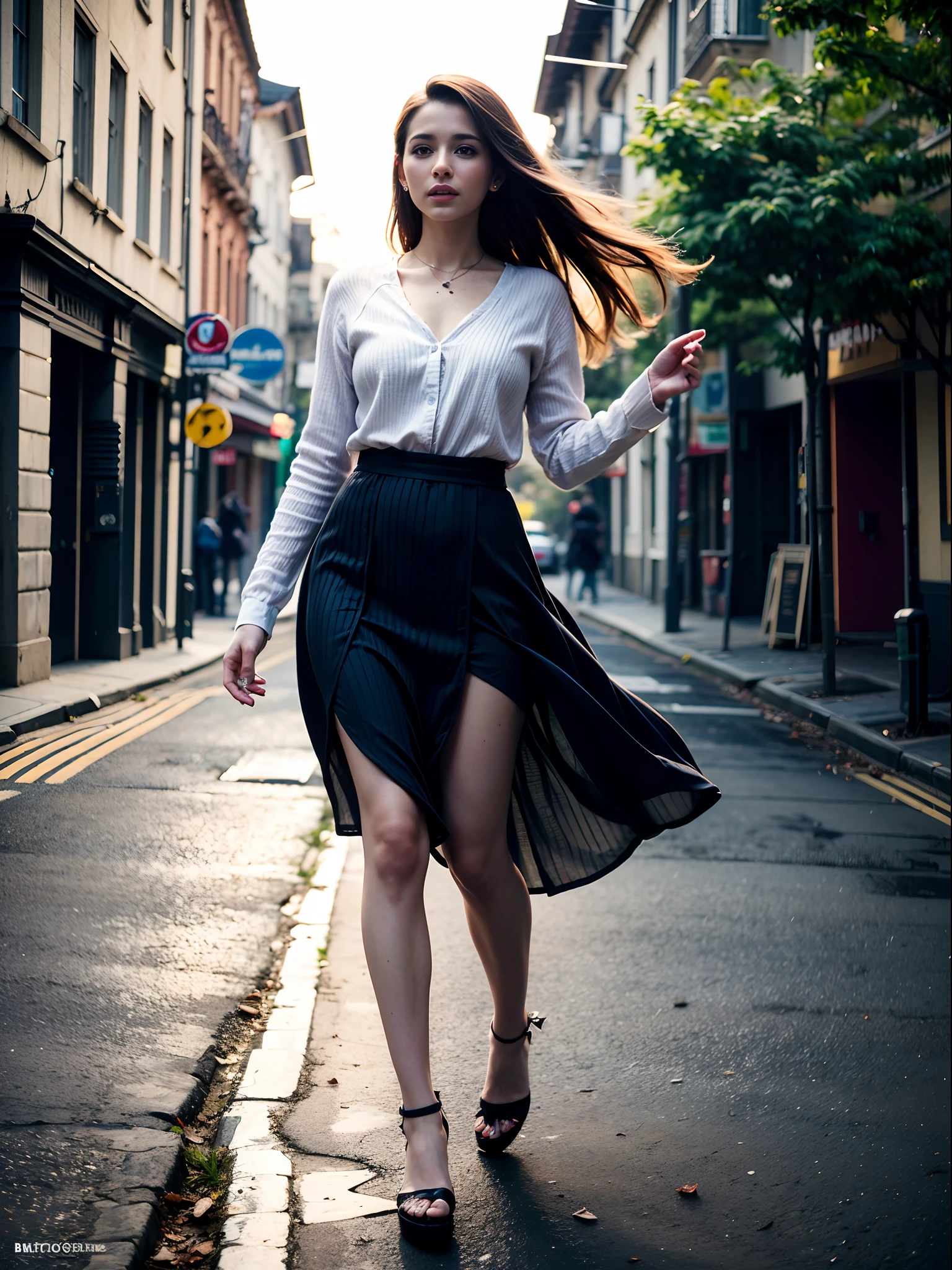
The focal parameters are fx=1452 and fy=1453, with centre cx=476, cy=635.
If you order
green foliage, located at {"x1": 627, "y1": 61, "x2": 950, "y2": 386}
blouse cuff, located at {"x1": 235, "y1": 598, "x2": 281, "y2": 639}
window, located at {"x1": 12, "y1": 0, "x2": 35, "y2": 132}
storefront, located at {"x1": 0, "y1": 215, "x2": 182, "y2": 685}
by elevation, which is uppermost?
green foliage, located at {"x1": 627, "y1": 61, "x2": 950, "y2": 386}

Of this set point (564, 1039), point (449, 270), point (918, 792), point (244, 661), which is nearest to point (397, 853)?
point (244, 661)

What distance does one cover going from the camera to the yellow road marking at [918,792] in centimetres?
820

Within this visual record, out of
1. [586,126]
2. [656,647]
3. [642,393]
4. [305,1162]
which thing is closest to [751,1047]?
[305,1162]

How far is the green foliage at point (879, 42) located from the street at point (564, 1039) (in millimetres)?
5199

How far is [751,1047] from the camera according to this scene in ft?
13.2

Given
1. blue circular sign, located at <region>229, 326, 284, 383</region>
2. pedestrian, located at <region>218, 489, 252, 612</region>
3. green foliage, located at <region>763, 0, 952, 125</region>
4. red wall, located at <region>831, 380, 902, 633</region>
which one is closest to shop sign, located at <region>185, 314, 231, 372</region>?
blue circular sign, located at <region>229, 326, 284, 383</region>

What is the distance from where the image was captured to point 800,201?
1280cm

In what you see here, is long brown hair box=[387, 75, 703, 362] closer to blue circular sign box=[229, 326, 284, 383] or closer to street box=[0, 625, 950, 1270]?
street box=[0, 625, 950, 1270]

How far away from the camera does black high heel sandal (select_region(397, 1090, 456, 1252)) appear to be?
105 inches

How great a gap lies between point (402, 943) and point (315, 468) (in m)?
1.01

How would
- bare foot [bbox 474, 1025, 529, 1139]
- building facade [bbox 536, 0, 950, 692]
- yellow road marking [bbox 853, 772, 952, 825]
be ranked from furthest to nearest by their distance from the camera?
1. building facade [bbox 536, 0, 950, 692]
2. yellow road marking [bbox 853, 772, 952, 825]
3. bare foot [bbox 474, 1025, 529, 1139]

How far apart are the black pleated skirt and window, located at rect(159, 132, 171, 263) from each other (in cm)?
57

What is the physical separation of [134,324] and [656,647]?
54.8ft

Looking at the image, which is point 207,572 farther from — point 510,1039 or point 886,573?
point 510,1039
